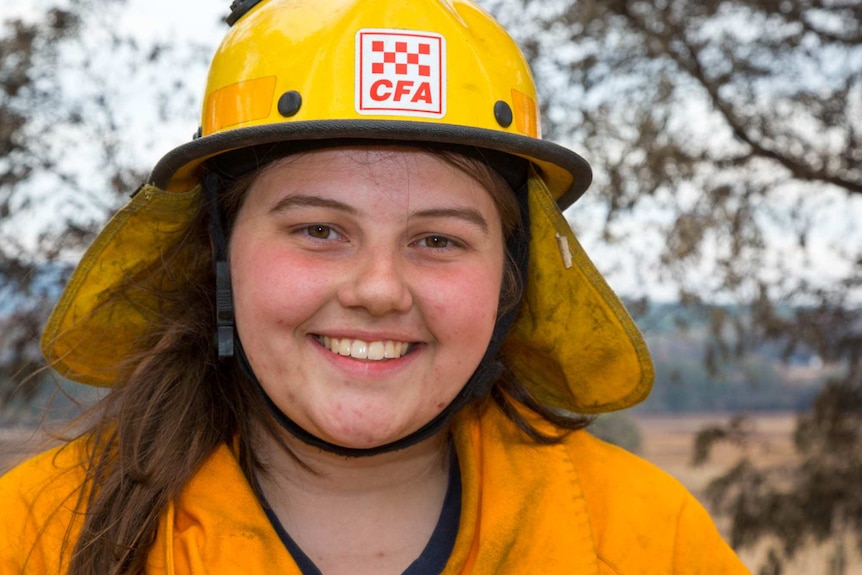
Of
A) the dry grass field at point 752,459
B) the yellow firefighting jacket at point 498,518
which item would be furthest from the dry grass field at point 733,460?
the yellow firefighting jacket at point 498,518

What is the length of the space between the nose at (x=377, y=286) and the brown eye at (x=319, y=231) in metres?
0.10

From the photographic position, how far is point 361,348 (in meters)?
1.96

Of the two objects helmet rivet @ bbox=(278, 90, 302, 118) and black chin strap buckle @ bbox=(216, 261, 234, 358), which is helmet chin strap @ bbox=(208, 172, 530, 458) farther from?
helmet rivet @ bbox=(278, 90, 302, 118)

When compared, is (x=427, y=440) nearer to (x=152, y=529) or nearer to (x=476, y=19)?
(x=152, y=529)

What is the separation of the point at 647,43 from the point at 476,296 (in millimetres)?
3252

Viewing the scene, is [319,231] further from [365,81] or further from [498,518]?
[498,518]

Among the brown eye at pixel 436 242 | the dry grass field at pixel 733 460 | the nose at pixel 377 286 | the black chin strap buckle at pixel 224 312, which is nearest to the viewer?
the nose at pixel 377 286

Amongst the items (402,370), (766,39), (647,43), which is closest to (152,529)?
(402,370)

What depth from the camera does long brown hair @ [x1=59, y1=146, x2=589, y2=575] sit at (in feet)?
6.28

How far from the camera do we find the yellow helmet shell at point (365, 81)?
193 cm

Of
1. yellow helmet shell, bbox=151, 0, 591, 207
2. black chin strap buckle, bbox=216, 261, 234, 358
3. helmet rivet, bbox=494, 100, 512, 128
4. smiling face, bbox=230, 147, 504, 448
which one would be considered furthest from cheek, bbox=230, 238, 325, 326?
helmet rivet, bbox=494, 100, 512, 128

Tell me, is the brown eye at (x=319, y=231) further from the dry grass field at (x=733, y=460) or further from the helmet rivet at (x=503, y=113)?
the dry grass field at (x=733, y=460)

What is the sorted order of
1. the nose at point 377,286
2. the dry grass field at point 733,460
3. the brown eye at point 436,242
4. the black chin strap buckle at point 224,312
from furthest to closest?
the dry grass field at point 733,460 → the black chin strap buckle at point 224,312 → the brown eye at point 436,242 → the nose at point 377,286

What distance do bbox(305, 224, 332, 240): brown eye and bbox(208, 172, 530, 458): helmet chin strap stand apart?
29 cm
